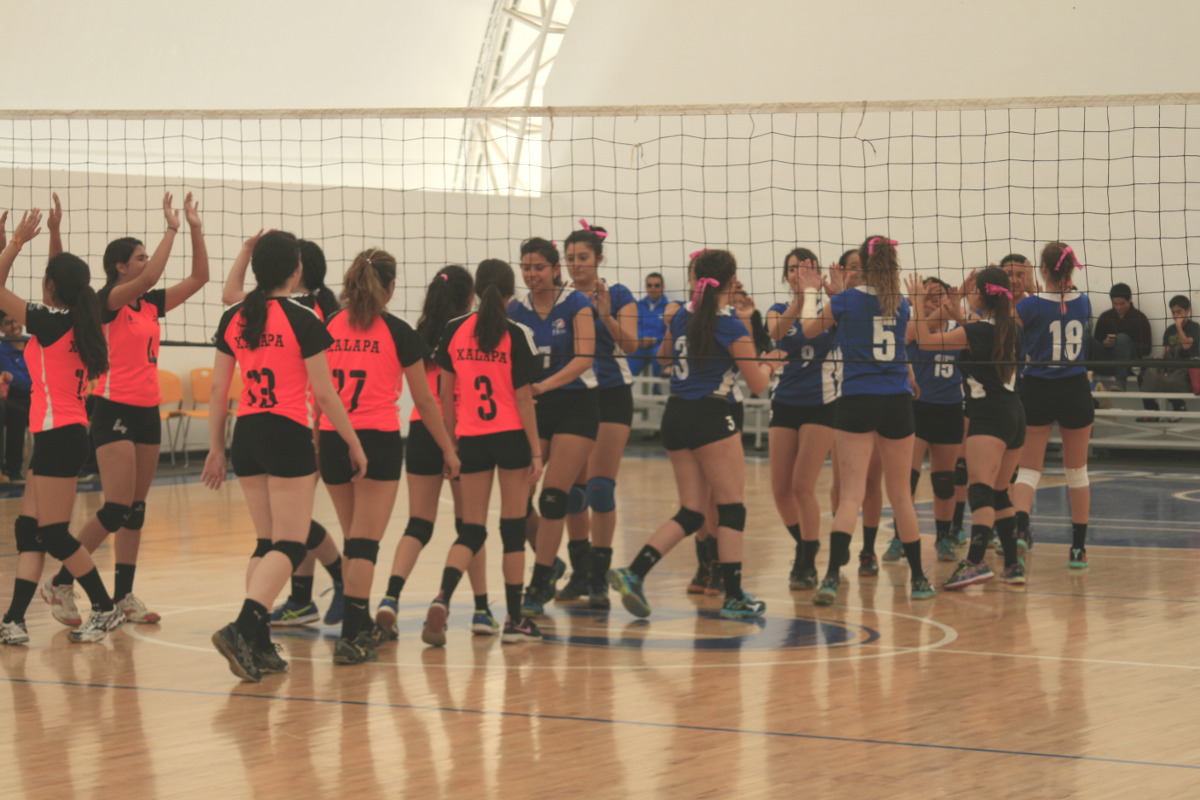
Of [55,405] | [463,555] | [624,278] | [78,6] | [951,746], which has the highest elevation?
[78,6]

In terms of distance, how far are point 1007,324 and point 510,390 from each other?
261 centimetres

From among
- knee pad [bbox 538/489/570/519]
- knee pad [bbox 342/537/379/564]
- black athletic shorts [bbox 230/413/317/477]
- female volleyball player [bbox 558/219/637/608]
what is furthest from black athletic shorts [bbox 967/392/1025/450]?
black athletic shorts [bbox 230/413/317/477]

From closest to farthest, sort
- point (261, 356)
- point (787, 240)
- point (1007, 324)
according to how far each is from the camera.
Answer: point (261, 356)
point (1007, 324)
point (787, 240)

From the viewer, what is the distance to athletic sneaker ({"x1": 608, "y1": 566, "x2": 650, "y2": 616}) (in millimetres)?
5176

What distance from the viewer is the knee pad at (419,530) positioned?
4820mm

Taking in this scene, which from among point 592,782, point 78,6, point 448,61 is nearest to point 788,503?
point 592,782

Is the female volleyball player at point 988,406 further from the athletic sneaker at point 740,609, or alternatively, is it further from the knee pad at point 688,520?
the knee pad at point 688,520

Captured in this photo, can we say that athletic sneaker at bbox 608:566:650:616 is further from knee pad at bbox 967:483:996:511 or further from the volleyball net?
the volleyball net

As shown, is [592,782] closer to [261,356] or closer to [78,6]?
[261,356]

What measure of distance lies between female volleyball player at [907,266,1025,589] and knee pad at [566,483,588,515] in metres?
1.76

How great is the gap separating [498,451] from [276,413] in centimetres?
86

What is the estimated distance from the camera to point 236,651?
4.06m

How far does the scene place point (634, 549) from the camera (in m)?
7.43

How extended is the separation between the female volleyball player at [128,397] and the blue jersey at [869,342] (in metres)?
2.80
